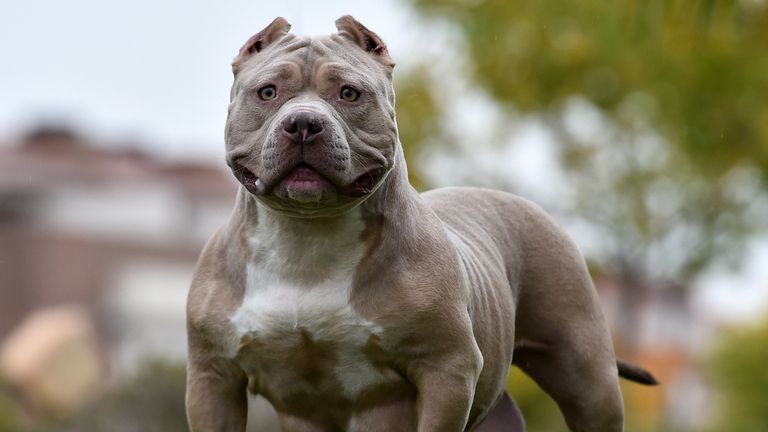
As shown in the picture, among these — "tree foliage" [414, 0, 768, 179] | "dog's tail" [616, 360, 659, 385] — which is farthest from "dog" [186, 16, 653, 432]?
"tree foliage" [414, 0, 768, 179]

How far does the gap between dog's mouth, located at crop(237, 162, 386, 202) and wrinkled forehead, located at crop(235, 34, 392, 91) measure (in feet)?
0.97

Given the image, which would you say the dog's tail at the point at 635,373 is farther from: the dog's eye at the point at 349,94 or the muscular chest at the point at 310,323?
the dog's eye at the point at 349,94

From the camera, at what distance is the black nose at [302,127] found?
182 inches

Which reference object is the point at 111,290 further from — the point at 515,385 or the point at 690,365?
the point at 515,385

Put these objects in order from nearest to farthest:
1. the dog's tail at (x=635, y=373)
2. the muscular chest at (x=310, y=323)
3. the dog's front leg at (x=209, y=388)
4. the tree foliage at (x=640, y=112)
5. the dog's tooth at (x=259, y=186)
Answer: the dog's tooth at (x=259, y=186) → the muscular chest at (x=310, y=323) → the dog's front leg at (x=209, y=388) → the dog's tail at (x=635, y=373) → the tree foliage at (x=640, y=112)

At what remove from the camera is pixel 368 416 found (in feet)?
17.0

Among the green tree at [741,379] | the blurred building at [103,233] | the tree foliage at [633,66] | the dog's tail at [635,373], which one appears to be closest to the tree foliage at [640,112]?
the tree foliage at [633,66]

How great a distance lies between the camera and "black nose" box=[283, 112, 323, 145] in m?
4.62

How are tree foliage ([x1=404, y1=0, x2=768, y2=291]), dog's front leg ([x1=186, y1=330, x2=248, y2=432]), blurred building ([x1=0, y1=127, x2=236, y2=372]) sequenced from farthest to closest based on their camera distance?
blurred building ([x1=0, y1=127, x2=236, y2=372])
tree foliage ([x1=404, y1=0, x2=768, y2=291])
dog's front leg ([x1=186, y1=330, x2=248, y2=432])

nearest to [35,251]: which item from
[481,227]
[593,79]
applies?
[593,79]

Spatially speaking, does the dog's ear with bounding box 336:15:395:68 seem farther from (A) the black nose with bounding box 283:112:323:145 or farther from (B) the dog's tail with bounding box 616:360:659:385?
(B) the dog's tail with bounding box 616:360:659:385

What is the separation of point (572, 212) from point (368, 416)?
69.8 ft

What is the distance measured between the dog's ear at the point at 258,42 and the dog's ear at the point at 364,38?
0.67 feet

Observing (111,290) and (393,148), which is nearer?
(393,148)
